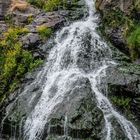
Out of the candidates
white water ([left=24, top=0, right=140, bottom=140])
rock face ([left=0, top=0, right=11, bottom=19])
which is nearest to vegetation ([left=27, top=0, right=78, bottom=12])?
rock face ([left=0, top=0, right=11, bottom=19])

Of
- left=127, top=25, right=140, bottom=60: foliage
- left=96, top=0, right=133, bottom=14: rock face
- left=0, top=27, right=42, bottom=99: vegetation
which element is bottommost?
left=0, top=27, right=42, bottom=99: vegetation

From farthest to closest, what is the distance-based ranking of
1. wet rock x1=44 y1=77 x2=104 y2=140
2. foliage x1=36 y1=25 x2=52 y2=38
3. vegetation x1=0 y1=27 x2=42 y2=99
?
foliage x1=36 y1=25 x2=52 y2=38 < vegetation x1=0 y1=27 x2=42 y2=99 < wet rock x1=44 y1=77 x2=104 y2=140

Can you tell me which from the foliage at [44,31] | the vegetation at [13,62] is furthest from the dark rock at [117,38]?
the vegetation at [13,62]

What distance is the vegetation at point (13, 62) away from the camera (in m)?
14.9

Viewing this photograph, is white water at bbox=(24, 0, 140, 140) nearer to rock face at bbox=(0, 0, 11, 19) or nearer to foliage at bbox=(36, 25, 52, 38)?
foliage at bbox=(36, 25, 52, 38)

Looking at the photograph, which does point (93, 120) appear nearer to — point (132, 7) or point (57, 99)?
point (57, 99)

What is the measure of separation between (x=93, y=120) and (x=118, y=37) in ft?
16.7

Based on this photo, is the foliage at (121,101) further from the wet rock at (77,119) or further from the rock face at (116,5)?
the rock face at (116,5)

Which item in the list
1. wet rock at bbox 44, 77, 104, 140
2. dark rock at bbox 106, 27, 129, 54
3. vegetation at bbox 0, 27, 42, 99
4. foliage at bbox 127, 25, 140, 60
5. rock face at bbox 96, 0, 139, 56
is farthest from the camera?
rock face at bbox 96, 0, 139, 56

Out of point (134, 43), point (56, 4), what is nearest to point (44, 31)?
point (56, 4)

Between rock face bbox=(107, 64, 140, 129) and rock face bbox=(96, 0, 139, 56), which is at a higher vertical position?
rock face bbox=(96, 0, 139, 56)

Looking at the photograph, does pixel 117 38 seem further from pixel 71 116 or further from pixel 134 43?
pixel 71 116

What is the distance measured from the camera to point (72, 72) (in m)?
14.0

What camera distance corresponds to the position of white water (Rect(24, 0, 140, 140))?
11961 mm
